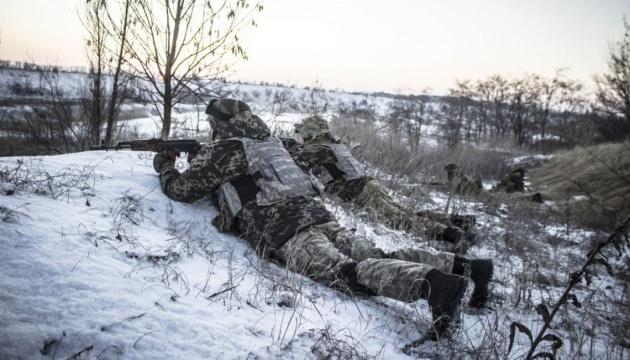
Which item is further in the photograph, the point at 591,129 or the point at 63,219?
the point at 591,129

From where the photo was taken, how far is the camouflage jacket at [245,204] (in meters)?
2.36

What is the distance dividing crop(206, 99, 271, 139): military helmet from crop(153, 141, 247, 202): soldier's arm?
15 centimetres

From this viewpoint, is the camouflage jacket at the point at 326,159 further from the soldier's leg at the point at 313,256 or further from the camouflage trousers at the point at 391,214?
the soldier's leg at the point at 313,256

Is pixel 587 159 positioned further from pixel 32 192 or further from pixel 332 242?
pixel 32 192

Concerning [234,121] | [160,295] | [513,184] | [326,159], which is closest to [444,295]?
[160,295]

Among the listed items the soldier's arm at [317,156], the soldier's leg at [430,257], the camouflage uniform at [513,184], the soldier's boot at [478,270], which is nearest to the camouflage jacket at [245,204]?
the soldier's leg at [430,257]

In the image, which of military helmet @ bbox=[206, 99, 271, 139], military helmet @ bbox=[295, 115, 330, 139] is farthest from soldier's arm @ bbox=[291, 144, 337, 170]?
military helmet @ bbox=[206, 99, 271, 139]

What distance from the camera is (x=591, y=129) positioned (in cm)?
1650

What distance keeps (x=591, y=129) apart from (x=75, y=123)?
68.2 ft

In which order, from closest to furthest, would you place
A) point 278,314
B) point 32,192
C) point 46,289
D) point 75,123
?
point 46,289 < point 278,314 < point 32,192 < point 75,123

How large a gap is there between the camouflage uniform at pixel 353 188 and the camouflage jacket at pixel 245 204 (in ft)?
3.52

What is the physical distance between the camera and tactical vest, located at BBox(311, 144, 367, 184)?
391 cm

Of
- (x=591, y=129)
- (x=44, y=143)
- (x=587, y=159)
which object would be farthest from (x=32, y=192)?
(x=591, y=129)

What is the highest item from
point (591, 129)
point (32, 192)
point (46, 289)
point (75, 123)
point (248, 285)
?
point (591, 129)
